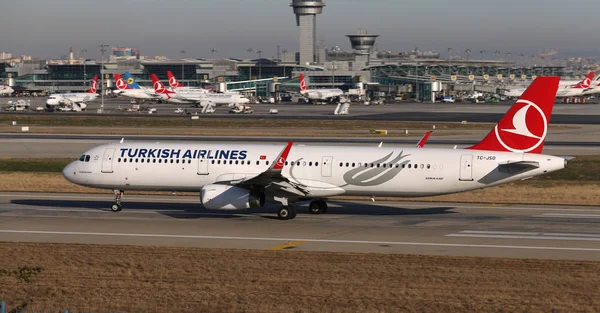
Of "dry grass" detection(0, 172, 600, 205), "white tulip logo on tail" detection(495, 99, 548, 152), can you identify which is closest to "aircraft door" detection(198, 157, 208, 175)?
"dry grass" detection(0, 172, 600, 205)

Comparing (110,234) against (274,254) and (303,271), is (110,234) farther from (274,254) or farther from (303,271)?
(303,271)

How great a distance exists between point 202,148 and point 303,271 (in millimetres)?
16575

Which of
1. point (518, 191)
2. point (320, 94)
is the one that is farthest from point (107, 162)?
point (320, 94)

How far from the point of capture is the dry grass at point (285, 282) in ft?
71.9

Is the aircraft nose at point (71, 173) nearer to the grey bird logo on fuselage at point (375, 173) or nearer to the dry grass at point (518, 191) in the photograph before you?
the dry grass at point (518, 191)

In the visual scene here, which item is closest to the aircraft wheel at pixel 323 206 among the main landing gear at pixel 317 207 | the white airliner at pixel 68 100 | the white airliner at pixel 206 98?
the main landing gear at pixel 317 207

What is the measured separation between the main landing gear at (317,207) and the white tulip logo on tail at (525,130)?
937 cm

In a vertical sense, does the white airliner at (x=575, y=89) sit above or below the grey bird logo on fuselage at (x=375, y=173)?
above

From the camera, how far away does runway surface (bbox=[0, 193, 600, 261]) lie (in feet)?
104

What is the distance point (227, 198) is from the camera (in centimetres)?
3788

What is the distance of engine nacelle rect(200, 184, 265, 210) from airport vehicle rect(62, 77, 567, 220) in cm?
5

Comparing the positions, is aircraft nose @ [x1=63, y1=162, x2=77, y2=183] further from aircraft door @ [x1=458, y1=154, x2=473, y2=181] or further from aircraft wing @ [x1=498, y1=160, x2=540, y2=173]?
aircraft wing @ [x1=498, y1=160, x2=540, y2=173]

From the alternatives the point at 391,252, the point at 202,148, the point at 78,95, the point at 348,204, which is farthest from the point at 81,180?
the point at 78,95

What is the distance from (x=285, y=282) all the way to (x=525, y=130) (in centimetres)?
1863
